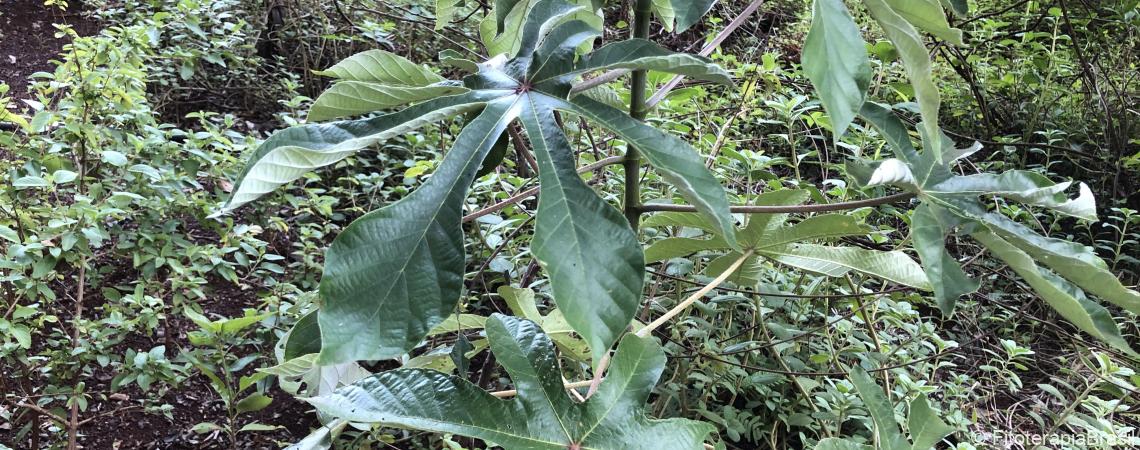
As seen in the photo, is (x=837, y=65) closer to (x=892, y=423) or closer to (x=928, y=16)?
(x=928, y=16)

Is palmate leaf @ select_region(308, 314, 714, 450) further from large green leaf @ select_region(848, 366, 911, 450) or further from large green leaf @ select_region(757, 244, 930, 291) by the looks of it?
large green leaf @ select_region(757, 244, 930, 291)

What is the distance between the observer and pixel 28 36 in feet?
11.8

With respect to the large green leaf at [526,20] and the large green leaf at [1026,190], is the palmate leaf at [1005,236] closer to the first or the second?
the large green leaf at [1026,190]

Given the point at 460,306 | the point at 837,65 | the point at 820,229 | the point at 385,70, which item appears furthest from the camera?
the point at 460,306

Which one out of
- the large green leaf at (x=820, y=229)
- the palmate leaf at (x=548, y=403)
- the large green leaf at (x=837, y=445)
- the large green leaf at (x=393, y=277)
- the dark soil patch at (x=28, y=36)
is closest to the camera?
the large green leaf at (x=393, y=277)

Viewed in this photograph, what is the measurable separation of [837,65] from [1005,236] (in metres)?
0.36

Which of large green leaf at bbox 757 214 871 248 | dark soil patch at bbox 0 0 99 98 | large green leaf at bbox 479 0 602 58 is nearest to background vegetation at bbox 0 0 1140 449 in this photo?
large green leaf at bbox 757 214 871 248

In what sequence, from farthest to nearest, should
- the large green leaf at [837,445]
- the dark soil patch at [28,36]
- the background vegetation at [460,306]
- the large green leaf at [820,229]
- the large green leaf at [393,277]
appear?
the dark soil patch at [28,36]
the background vegetation at [460,306]
the large green leaf at [820,229]
the large green leaf at [837,445]
the large green leaf at [393,277]

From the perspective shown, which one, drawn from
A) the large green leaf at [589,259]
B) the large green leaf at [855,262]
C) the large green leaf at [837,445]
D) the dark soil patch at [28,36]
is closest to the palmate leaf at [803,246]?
the large green leaf at [855,262]

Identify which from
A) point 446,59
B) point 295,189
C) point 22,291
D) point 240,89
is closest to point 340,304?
point 446,59

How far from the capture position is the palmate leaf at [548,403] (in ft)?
2.06

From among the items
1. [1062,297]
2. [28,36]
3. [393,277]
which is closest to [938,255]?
[1062,297]

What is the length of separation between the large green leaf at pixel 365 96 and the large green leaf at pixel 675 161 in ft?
0.39

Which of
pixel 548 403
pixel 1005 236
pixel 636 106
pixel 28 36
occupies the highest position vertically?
pixel 636 106
